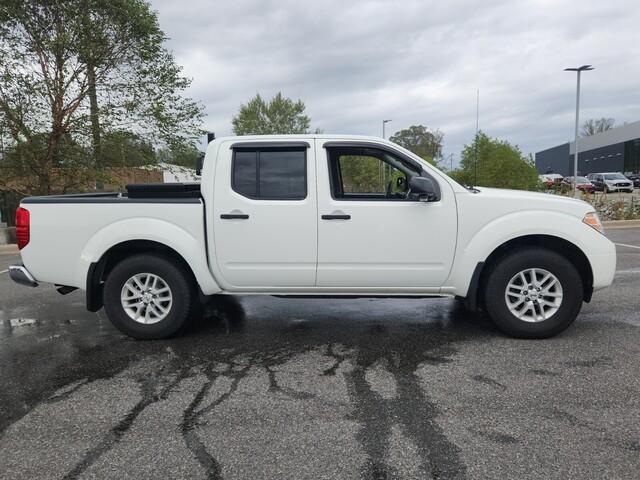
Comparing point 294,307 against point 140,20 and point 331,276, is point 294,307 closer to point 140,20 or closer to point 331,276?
point 331,276

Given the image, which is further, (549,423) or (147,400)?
(147,400)

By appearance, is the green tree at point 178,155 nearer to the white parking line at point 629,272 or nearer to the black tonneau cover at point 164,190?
the black tonneau cover at point 164,190

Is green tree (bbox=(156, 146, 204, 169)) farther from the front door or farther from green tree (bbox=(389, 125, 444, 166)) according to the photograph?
green tree (bbox=(389, 125, 444, 166))

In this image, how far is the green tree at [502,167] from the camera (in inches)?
714

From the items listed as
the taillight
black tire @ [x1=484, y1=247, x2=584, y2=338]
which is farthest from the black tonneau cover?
black tire @ [x1=484, y1=247, x2=584, y2=338]

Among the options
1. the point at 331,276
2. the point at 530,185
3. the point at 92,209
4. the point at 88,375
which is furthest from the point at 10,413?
the point at 530,185

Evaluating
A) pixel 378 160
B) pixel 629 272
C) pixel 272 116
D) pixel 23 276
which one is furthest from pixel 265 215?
pixel 272 116

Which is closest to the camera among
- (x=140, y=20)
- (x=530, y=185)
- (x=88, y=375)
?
(x=88, y=375)

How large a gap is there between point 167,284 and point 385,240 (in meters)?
2.09

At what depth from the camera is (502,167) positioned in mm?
18172

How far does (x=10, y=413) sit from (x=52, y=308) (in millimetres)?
3252

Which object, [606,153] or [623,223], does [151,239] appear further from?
[606,153]

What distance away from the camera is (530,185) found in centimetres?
1845

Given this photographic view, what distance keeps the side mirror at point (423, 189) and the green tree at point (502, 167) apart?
1422 centimetres
